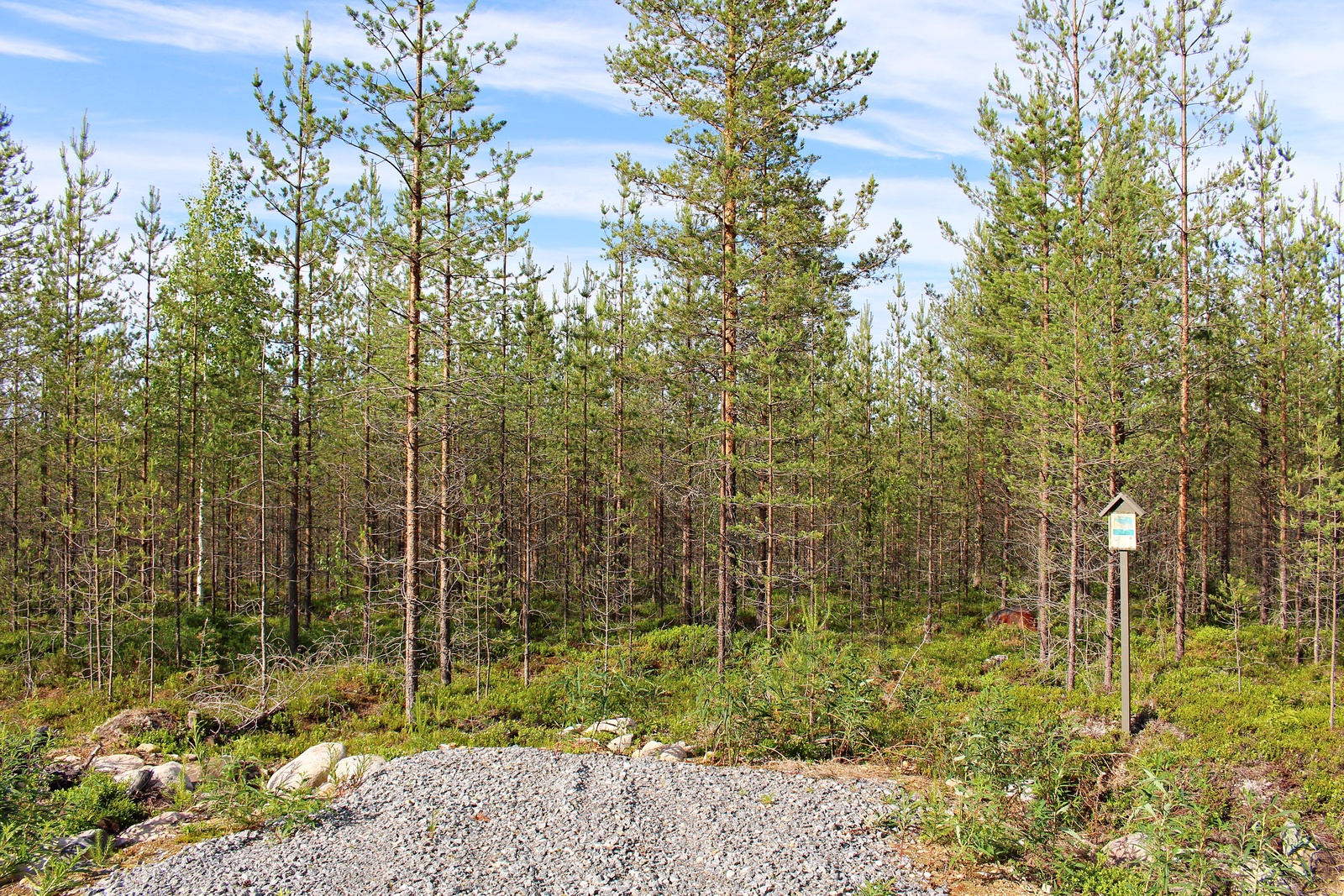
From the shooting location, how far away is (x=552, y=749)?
8398 millimetres

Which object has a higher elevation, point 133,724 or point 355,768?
point 355,768

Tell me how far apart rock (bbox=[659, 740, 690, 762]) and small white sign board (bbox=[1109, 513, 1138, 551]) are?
241 inches

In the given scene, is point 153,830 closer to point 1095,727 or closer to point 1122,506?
point 1122,506

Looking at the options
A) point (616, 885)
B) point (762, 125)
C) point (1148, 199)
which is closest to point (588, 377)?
point (762, 125)

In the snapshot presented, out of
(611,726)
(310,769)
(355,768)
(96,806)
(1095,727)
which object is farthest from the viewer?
(1095,727)

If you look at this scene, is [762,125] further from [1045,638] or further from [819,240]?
[1045,638]

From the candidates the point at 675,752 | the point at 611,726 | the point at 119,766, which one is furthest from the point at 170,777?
the point at 675,752

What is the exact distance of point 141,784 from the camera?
7.66m

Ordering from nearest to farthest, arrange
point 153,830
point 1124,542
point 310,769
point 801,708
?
point 153,830 → point 310,769 → point 801,708 → point 1124,542

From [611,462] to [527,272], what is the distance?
6.61 metres

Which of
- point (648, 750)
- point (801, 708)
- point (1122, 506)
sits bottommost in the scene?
point (648, 750)

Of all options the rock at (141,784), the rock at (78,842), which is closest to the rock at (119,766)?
the rock at (141,784)

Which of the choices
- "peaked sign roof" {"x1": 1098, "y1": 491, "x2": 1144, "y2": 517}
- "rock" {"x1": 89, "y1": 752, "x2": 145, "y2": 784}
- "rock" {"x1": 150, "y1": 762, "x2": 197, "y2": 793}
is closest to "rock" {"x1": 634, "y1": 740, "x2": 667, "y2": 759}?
"rock" {"x1": 150, "y1": 762, "x2": 197, "y2": 793}

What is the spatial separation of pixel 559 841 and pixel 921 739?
16.0ft
